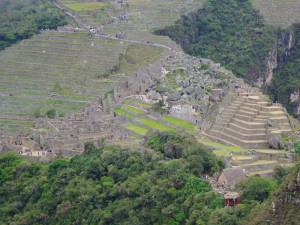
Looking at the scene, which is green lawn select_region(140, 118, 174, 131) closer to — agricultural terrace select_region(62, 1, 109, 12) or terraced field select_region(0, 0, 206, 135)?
terraced field select_region(0, 0, 206, 135)

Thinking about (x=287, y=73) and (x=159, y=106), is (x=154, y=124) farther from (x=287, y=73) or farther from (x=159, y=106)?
(x=287, y=73)

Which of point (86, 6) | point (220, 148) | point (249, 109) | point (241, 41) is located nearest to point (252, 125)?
point (249, 109)

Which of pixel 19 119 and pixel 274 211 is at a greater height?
pixel 274 211

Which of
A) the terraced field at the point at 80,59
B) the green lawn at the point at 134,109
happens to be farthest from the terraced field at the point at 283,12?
the green lawn at the point at 134,109

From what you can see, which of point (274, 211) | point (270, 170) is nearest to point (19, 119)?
point (270, 170)

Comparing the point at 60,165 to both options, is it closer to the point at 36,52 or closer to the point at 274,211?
the point at 274,211

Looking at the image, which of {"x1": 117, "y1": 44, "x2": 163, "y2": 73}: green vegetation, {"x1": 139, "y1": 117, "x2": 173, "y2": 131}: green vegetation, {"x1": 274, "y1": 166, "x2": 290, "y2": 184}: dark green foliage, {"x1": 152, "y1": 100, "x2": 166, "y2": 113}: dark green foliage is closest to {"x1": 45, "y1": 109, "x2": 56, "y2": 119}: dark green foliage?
{"x1": 152, "y1": 100, "x2": 166, "y2": 113}: dark green foliage

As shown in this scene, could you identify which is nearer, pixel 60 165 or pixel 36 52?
pixel 60 165
